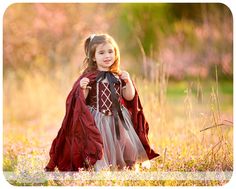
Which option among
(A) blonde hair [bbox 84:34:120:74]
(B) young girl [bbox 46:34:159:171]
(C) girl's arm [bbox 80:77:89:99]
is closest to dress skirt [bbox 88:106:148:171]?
(B) young girl [bbox 46:34:159:171]

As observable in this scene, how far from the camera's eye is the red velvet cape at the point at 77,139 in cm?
418

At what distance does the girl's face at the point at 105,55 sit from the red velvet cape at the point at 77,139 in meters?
0.08

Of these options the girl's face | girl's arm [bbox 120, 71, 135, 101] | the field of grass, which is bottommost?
the field of grass

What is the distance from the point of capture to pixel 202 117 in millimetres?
4840

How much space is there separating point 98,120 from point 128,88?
296mm

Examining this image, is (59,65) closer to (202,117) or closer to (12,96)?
(12,96)

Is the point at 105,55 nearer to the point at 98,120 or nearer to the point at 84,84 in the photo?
the point at 84,84

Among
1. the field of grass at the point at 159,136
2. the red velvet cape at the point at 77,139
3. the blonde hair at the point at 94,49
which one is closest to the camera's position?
the red velvet cape at the point at 77,139

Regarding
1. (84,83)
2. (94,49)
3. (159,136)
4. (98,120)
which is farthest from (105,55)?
(159,136)

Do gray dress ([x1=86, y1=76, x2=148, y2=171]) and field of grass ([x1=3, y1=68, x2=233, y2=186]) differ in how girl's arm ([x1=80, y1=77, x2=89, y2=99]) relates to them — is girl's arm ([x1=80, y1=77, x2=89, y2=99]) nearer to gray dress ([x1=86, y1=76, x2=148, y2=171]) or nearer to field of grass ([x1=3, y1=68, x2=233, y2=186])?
gray dress ([x1=86, y1=76, x2=148, y2=171])

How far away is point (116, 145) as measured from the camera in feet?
14.1

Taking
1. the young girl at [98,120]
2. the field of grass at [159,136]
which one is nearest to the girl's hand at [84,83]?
the young girl at [98,120]

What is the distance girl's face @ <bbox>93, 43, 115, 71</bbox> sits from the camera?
4270mm

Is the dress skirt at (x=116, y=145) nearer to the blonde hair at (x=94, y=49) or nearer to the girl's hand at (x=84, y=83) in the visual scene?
the girl's hand at (x=84, y=83)
